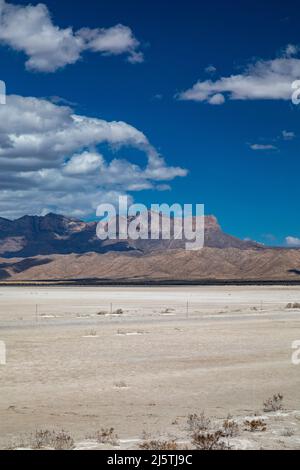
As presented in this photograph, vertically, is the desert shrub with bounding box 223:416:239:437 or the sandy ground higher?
the desert shrub with bounding box 223:416:239:437

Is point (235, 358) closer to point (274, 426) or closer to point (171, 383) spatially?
point (171, 383)

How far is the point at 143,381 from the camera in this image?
16.1m

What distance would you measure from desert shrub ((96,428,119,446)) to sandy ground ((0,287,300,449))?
112 millimetres

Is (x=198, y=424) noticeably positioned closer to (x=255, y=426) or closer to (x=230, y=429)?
(x=230, y=429)

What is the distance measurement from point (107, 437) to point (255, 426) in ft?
8.53

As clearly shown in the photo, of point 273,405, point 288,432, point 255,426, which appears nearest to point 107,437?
point 255,426

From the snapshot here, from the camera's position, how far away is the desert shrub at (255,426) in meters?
10.3

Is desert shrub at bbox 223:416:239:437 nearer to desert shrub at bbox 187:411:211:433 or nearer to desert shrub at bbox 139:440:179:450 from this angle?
desert shrub at bbox 187:411:211:433

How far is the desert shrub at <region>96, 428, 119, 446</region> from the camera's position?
369 inches

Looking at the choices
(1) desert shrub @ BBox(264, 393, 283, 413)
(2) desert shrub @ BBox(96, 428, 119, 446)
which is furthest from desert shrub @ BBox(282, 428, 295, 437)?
(2) desert shrub @ BBox(96, 428, 119, 446)

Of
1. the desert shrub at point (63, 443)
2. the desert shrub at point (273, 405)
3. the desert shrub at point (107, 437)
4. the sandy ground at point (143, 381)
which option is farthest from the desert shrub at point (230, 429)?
the desert shrub at point (63, 443)

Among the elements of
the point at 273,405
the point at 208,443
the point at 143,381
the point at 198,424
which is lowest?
the point at 143,381

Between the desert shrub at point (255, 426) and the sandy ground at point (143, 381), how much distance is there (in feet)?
0.54

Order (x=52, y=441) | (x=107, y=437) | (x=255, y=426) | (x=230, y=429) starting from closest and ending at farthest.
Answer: (x=52, y=441) → (x=107, y=437) → (x=230, y=429) → (x=255, y=426)
